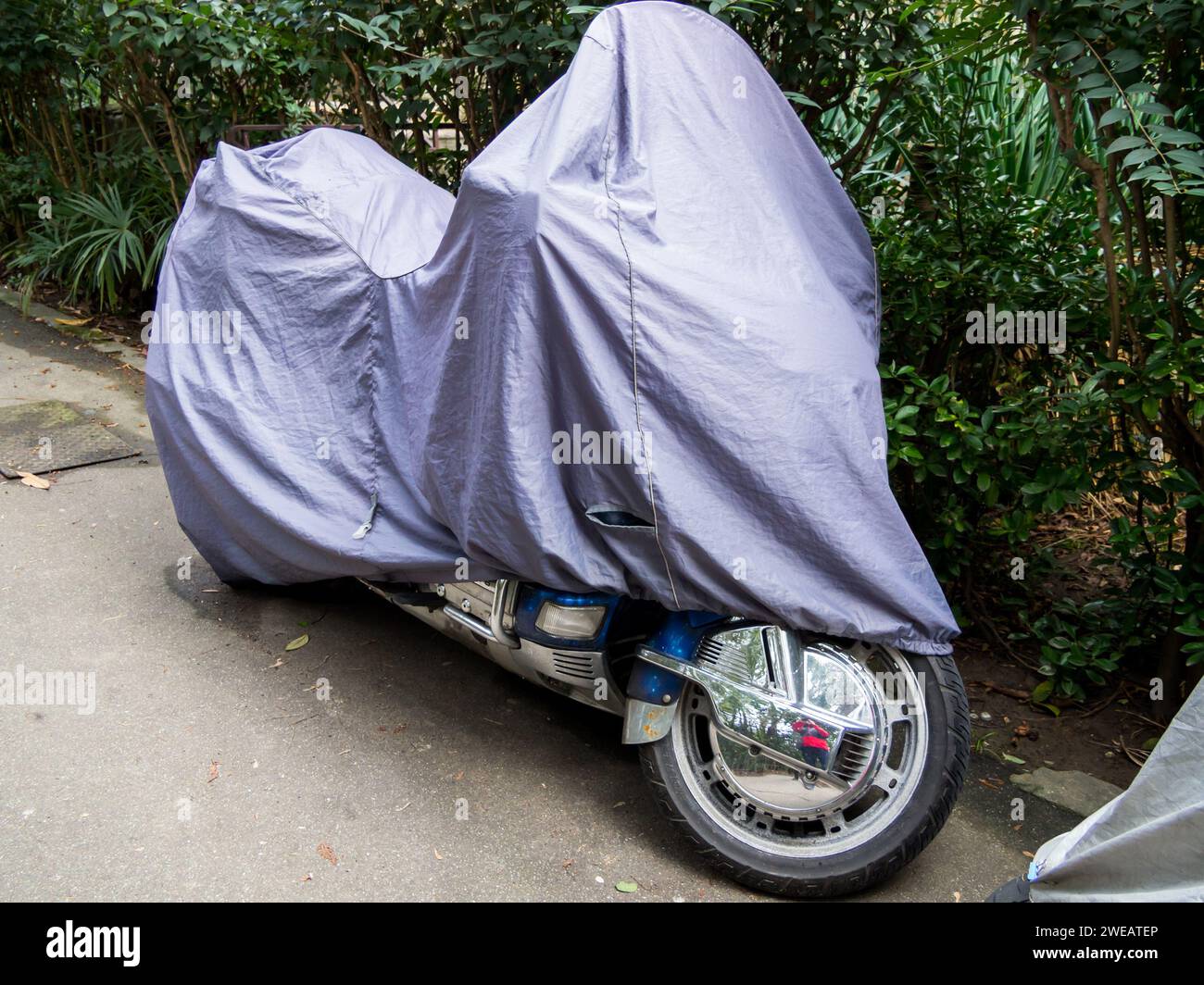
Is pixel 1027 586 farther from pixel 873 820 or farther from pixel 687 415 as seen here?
pixel 687 415

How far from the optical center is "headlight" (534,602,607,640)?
3.01 m

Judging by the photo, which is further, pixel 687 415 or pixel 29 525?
pixel 29 525

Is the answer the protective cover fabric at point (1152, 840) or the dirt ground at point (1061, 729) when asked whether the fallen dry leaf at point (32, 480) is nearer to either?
the dirt ground at point (1061, 729)

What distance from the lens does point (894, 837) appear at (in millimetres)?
2723

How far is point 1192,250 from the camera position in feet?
11.1

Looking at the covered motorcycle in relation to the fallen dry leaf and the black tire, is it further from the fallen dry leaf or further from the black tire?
the fallen dry leaf

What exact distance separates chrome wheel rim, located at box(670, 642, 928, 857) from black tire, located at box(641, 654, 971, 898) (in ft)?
0.06

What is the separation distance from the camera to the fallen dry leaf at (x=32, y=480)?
5297 mm

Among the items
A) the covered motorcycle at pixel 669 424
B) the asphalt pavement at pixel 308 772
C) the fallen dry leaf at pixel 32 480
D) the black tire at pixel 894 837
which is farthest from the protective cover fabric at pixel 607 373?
the fallen dry leaf at pixel 32 480

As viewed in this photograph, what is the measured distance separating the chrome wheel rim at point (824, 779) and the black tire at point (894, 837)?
0.7 inches

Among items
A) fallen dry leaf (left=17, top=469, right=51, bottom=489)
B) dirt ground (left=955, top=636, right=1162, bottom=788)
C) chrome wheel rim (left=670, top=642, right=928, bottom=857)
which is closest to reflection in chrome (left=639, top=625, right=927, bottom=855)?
chrome wheel rim (left=670, top=642, right=928, bottom=857)

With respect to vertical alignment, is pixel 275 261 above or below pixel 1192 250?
below

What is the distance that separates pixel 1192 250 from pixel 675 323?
178 cm
